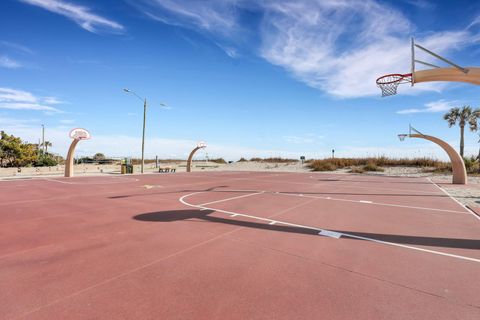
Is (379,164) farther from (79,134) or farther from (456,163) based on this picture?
(79,134)

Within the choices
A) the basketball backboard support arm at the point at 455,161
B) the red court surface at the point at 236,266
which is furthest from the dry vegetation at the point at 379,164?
the red court surface at the point at 236,266

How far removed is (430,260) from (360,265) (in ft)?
4.46

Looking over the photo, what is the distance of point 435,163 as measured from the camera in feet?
110

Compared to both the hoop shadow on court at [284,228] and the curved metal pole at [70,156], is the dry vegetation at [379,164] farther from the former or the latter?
the curved metal pole at [70,156]

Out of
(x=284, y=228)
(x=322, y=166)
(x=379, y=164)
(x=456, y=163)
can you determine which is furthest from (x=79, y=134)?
(x=379, y=164)

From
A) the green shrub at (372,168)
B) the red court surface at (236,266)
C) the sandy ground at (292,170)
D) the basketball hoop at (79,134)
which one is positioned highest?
the basketball hoop at (79,134)

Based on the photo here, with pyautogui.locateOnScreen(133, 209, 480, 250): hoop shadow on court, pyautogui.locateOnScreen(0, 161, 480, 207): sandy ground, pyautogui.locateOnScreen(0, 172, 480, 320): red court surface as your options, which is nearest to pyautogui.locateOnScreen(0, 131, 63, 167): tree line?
pyautogui.locateOnScreen(0, 161, 480, 207): sandy ground

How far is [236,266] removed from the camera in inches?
157

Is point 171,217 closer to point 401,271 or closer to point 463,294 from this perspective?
point 401,271

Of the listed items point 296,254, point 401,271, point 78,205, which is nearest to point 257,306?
point 296,254

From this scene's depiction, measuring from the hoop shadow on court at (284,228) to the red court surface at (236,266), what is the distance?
0.04 m

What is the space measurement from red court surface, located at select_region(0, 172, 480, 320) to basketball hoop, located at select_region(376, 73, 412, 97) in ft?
16.6

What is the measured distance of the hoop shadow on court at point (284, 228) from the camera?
5239mm

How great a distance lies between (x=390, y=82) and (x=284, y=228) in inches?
301
